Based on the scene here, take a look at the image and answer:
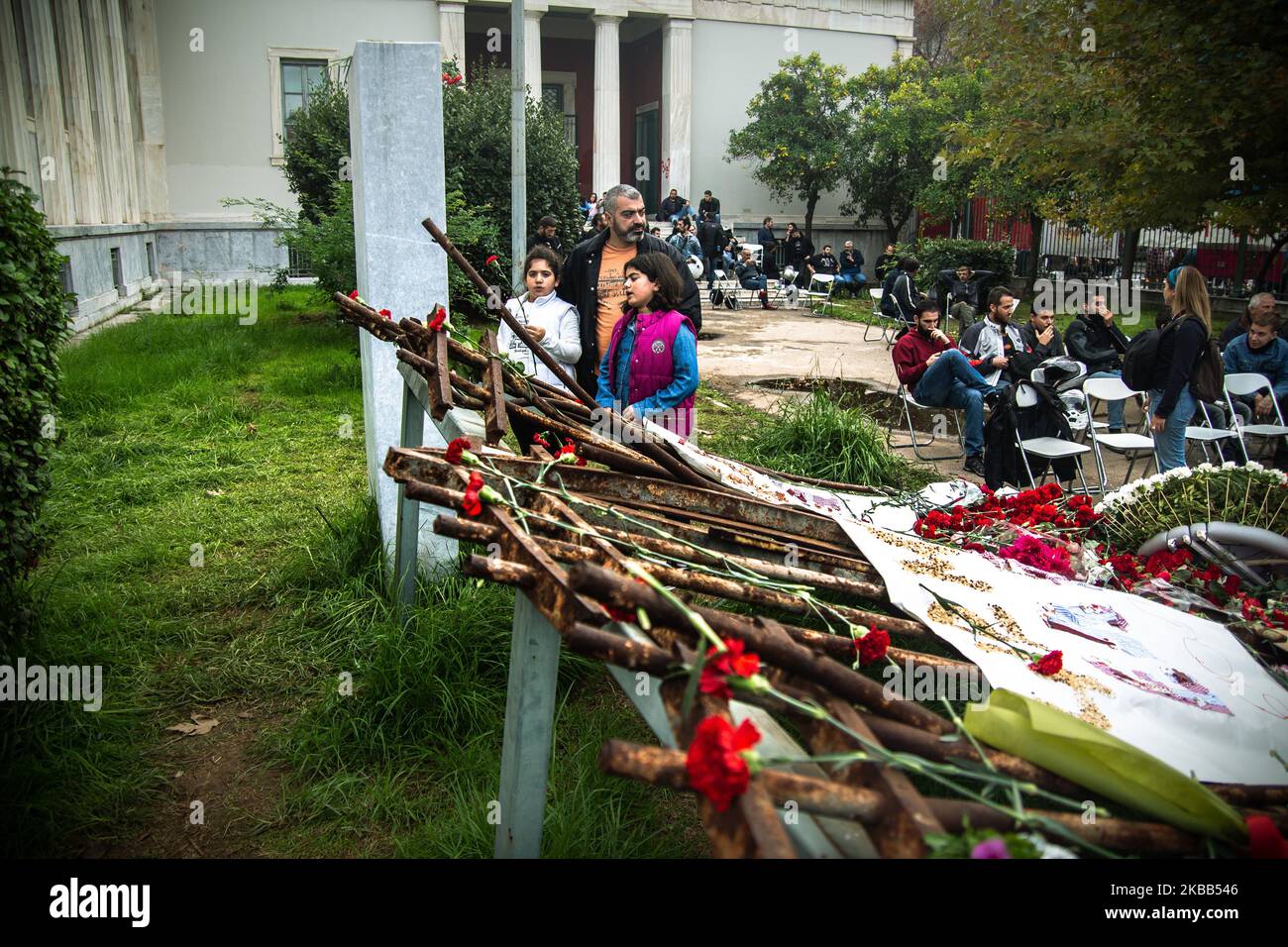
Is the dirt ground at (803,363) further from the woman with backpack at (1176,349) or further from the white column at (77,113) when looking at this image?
the white column at (77,113)

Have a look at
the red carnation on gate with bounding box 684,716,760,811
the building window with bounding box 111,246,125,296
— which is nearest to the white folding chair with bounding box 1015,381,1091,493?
the red carnation on gate with bounding box 684,716,760,811

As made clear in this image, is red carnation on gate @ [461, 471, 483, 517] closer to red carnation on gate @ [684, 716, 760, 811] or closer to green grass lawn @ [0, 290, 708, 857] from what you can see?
red carnation on gate @ [684, 716, 760, 811]

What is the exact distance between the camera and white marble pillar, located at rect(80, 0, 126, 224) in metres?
17.9

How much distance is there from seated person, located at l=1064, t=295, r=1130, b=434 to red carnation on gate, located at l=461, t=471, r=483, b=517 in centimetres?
849

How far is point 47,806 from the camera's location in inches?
125

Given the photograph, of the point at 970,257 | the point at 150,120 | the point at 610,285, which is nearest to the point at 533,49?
the point at 150,120

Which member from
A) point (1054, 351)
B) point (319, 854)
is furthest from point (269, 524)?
point (1054, 351)

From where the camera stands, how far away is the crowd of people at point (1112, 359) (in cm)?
705

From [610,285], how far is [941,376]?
3.44 meters

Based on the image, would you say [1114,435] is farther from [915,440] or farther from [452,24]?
[452,24]

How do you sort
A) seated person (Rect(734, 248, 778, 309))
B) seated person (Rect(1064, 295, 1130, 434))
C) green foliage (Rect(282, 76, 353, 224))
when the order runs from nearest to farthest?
seated person (Rect(1064, 295, 1130, 434)) < green foliage (Rect(282, 76, 353, 224)) < seated person (Rect(734, 248, 778, 309))

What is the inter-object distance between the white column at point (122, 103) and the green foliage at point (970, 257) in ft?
55.3

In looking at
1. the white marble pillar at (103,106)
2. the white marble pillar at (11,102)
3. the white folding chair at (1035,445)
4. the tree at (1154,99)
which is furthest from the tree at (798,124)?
the white folding chair at (1035,445)
